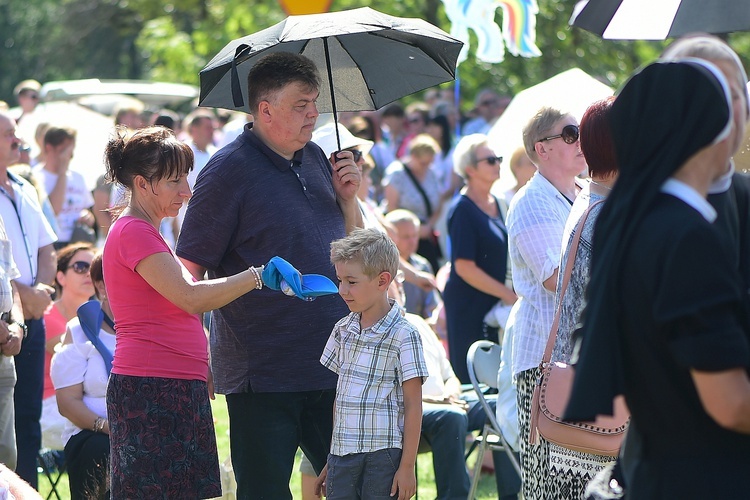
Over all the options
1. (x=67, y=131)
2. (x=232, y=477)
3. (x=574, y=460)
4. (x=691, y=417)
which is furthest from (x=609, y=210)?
(x=67, y=131)

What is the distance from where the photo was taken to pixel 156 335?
376 centimetres

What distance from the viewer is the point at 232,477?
487 cm

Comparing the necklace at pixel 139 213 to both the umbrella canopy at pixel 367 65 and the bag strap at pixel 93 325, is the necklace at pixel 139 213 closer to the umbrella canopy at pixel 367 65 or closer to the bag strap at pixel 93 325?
the umbrella canopy at pixel 367 65

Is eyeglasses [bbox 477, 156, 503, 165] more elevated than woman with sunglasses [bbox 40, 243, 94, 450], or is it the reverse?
eyeglasses [bbox 477, 156, 503, 165]

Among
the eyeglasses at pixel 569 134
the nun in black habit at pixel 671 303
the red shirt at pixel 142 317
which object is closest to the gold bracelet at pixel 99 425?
the red shirt at pixel 142 317

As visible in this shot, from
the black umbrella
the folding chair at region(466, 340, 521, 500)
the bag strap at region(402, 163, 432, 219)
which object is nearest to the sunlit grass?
the folding chair at region(466, 340, 521, 500)

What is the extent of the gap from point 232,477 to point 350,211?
1462 millimetres

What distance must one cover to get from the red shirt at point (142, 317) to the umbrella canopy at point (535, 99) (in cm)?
316

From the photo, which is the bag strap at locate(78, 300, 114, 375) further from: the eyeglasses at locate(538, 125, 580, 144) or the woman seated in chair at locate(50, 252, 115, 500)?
the eyeglasses at locate(538, 125, 580, 144)

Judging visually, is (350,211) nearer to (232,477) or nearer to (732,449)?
(232,477)

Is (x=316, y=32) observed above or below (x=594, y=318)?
above

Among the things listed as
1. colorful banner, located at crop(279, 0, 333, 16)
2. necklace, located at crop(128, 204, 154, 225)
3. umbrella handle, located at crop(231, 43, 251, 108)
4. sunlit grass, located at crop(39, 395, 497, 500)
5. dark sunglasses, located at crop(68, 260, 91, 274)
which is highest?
colorful banner, located at crop(279, 0, 333, 16)

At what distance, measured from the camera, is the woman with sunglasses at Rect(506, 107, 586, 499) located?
4000mm

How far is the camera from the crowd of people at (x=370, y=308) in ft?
6.57
